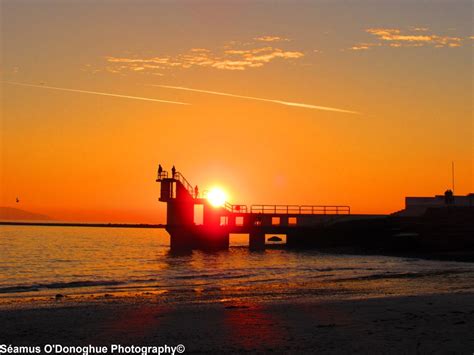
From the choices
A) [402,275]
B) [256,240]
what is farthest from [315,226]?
[402,275]

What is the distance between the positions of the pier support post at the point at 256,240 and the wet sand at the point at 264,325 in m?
50.4

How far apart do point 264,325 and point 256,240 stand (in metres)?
56.3

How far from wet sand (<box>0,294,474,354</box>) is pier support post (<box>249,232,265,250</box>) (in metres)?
50.4

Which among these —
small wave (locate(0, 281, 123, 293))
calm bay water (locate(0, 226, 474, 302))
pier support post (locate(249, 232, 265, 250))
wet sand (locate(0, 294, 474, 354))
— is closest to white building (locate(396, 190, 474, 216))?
pier support post (locate(249, 232, 265, 250))

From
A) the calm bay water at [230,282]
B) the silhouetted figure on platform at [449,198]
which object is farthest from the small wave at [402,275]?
the silhouetted figure on platform at [449,198]

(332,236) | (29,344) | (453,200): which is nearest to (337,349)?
(29,344)

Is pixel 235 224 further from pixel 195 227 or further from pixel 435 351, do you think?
pixel 435 351

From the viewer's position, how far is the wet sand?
12.8 metres

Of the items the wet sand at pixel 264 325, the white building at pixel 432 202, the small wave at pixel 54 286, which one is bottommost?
the small wave at pixel 54 286

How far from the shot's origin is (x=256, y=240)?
234 feet

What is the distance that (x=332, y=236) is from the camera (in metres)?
67.3

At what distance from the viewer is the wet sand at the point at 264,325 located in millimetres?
12773

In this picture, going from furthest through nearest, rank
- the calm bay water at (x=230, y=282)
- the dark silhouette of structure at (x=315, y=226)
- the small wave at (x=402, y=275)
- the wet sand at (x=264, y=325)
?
1. the dark silhouette of structure at (x=315, y=226)
2. the small wave at (x=402, y=275)
3. the calm bay water at (x=230, y=282)
4. the wet sand at (x=264, y=325)

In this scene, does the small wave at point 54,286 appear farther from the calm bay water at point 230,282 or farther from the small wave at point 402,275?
the small wave at point 402,275
